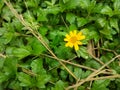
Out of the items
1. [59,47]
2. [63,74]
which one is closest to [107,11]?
[59,47]

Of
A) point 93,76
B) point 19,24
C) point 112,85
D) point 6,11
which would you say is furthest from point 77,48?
point 6,11

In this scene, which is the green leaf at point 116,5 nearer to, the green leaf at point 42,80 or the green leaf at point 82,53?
the green leaf at point 82,53

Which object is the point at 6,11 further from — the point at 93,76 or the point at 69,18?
the point at 93,76

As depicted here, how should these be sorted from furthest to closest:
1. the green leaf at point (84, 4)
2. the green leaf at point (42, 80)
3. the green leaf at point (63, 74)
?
the green leaf at point (84, 4) < the green leaf at point (63, 74) < the green leaf at point (42, 80)

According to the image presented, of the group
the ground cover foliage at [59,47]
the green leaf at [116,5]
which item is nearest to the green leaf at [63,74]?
the ground cover foliage at [59,47]

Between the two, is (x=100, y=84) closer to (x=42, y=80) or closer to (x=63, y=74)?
(x=63, y=74)

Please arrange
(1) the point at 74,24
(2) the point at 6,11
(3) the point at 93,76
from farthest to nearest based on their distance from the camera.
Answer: (2) the point at 6,11 < (1) the point at 74,24 < (3) the point at 93,76
